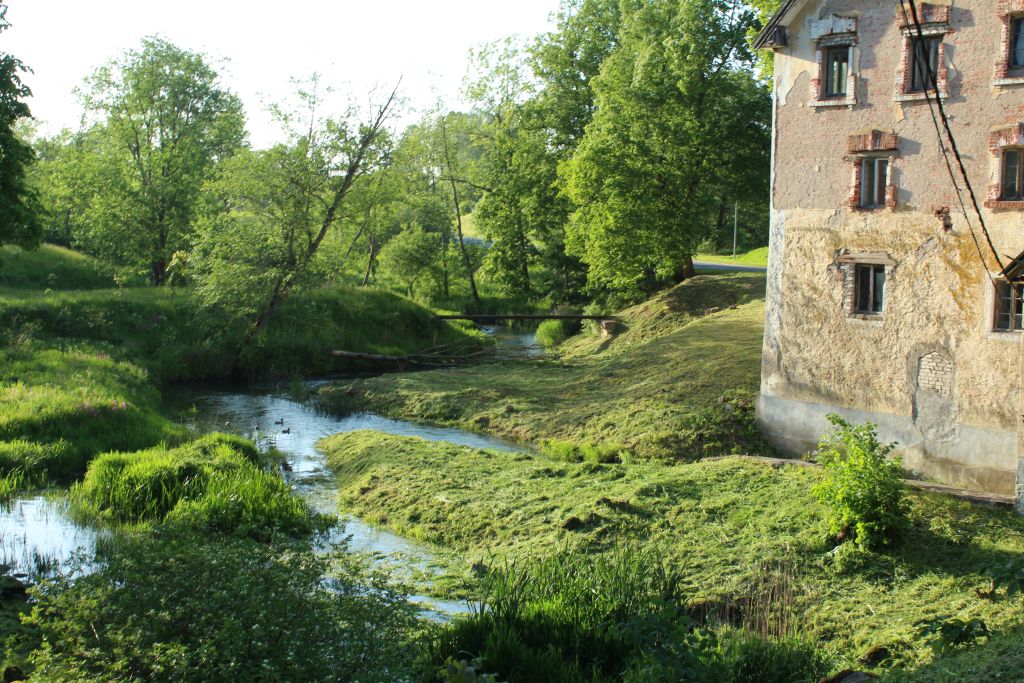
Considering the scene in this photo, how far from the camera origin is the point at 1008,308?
16984 millimetres

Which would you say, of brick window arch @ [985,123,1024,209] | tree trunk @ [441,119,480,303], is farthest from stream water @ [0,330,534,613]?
tree trunk @ [441,119,480,303]

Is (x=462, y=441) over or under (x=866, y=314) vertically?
under

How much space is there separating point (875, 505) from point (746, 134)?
23511 mm

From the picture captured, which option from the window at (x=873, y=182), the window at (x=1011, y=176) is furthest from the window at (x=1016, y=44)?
the window at (x=873, y=182)

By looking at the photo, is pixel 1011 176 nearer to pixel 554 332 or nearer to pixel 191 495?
pixel 191 495

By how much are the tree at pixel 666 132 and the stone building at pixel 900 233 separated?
1401 cm

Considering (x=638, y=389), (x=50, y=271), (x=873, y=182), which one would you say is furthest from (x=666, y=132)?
(x=50, y=271)

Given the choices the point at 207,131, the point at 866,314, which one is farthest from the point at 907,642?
the point at 207,131

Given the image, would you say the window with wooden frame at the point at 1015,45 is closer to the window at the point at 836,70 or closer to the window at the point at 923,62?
the window at the point at 923,62

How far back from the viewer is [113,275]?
3816cm

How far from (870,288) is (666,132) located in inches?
646

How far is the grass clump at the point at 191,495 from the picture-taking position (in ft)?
47.3

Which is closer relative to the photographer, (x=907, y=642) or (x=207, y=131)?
(x=907, y=642)

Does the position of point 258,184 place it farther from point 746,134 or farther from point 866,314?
point 866,314
